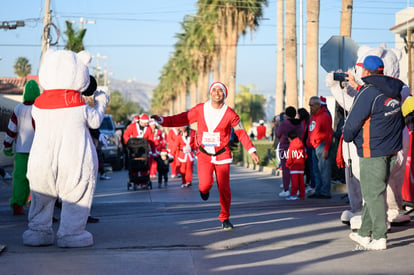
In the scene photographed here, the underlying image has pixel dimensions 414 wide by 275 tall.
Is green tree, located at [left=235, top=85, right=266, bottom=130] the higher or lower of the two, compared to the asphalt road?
higher

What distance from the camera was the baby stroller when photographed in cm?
1788

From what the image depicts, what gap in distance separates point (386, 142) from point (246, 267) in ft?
6.94

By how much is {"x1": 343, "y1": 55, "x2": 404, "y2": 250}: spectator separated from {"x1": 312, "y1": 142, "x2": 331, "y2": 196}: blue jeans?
6.65 metres

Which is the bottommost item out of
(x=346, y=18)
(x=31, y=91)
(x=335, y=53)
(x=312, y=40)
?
(x=31, y=91)

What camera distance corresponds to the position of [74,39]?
4731 cm

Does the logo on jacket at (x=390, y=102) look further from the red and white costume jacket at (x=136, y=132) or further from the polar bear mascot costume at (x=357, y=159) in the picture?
the red and white costume jacket at (x=136, y=132)

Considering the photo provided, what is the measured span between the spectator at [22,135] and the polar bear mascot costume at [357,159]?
177 inches

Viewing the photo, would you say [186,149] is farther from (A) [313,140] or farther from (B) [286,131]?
(A) [313,140]

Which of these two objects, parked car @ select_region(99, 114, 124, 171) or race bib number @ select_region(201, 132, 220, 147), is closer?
race bib number @ select_region(201, 132, 220, 147)

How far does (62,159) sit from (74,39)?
1580 inches

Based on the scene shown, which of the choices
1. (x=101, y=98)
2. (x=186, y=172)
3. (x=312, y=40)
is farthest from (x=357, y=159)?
(x=312, y=40)

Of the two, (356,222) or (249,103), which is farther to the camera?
(249,103)

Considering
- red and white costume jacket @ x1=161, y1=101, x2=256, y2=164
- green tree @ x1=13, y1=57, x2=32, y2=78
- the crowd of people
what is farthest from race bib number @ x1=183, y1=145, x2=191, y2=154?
green tree @ x1=13, y1=57, x2=32, y2=78

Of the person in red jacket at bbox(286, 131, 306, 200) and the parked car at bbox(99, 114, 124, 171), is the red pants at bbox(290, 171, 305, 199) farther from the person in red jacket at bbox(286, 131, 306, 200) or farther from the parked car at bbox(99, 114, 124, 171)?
the parked car at bbox(99, 114, 124, 171)
